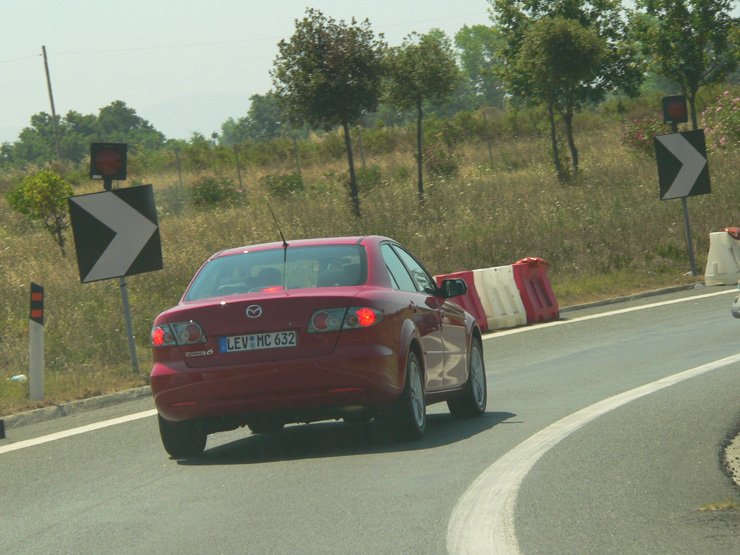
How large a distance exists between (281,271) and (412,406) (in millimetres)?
1296

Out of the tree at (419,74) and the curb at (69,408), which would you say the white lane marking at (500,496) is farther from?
the tree at (419,74)

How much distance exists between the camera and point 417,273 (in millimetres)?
11023

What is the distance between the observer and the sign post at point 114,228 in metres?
15.8

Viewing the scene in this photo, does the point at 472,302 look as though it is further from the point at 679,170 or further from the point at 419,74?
the point at 419,74

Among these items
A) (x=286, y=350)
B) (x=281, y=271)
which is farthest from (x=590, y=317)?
(x=286, y=350)

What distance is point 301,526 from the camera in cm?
668

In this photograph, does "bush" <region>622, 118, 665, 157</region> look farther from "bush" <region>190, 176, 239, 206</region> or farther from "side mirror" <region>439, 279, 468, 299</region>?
"side mirror" <region>439, 279, 468, 299</region>

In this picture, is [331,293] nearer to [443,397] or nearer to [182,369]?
[182,369]

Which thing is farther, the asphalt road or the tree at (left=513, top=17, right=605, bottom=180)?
the tree at (left=513, top=17, right=605, bottom=180)

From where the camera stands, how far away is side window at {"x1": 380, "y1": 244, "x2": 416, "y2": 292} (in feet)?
33.0

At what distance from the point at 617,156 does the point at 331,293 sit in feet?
Answer: 119

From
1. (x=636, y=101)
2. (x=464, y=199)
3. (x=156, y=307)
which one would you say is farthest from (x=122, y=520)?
(x=636, y=101)

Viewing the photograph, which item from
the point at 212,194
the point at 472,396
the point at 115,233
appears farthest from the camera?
the point at 212,194

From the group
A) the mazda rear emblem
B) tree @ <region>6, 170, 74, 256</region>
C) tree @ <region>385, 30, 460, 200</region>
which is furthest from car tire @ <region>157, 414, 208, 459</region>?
tree @ <region>385, 30, 460, 200</region>
